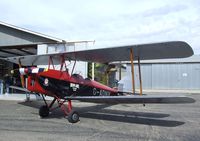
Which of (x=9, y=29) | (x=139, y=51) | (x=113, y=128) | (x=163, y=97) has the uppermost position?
(x=9, y=29)

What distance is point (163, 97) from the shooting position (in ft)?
24.8

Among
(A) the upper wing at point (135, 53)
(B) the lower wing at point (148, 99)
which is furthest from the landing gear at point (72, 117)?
(A) the upper wing at point (135, 53)

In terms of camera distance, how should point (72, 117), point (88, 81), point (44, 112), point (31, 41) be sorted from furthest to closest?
point (31, 41) < point (88, 81) < point (44, 112) < point (72, 117)

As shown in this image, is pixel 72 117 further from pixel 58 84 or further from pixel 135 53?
pixel 135 53

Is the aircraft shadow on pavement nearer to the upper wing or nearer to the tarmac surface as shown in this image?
the tarmac surface

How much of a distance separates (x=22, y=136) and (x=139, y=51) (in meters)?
4.34

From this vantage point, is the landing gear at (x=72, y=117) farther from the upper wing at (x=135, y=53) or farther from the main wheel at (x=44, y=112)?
the upper wing at (x=135, y=53)

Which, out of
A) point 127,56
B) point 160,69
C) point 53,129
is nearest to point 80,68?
point 127,56

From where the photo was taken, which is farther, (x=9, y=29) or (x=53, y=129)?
(x=9, y=29)

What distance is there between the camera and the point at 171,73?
3097 cm

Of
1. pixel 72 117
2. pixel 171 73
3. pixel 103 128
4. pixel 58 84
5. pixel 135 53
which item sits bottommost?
pixel 103 128

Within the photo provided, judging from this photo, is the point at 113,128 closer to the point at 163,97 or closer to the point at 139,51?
the point at 163,97

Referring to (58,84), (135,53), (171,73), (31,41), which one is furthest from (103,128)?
(171,73)

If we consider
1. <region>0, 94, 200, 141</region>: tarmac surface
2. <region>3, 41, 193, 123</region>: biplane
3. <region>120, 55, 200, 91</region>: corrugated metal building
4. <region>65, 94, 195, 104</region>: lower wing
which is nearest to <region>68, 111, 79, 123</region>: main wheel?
<region>3, 41, 193, 123</region>: biplane
